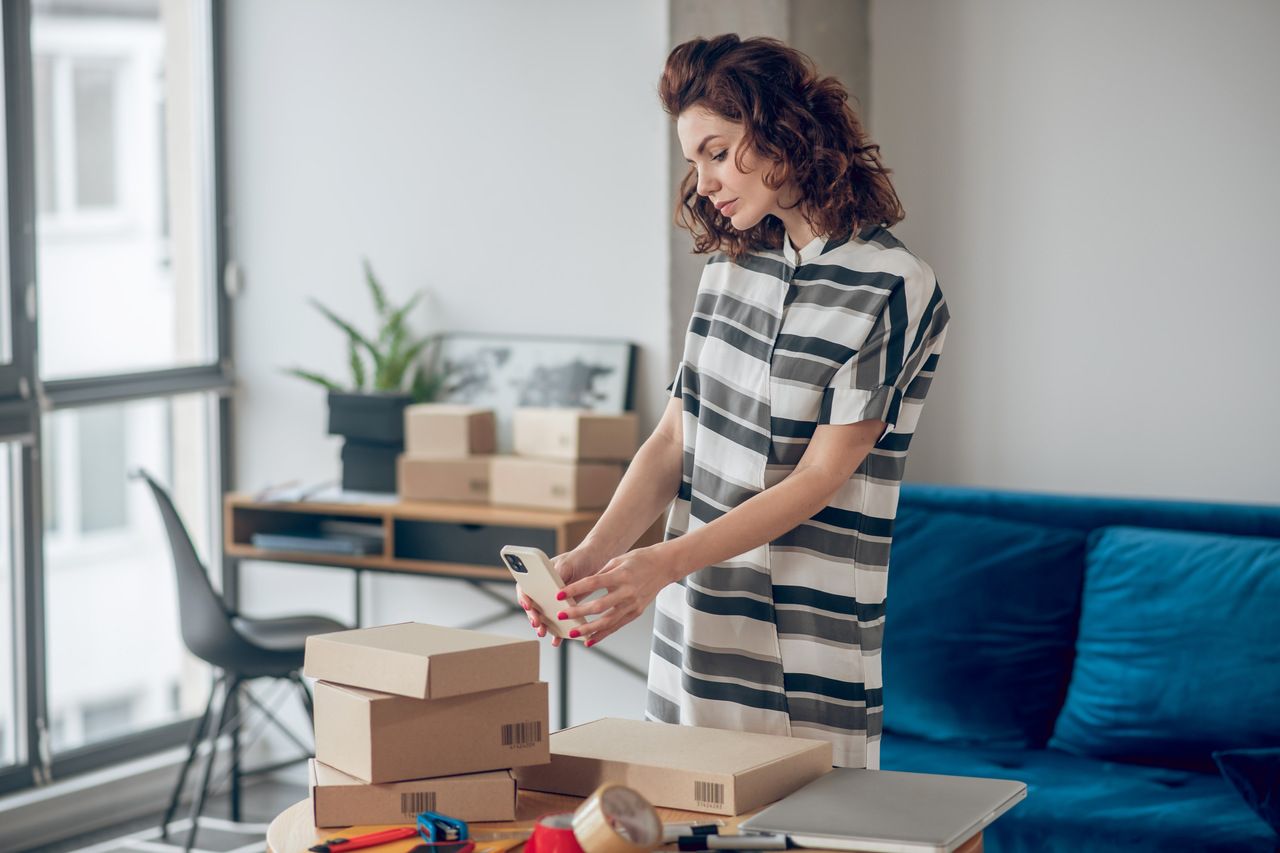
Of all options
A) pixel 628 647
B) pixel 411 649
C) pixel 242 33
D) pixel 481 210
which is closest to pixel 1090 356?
pixel 628 647

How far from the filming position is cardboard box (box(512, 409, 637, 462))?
10.8 feet

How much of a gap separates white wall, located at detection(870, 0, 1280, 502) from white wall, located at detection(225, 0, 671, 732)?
0.68m

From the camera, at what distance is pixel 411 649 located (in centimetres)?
145

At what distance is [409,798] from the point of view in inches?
56.2

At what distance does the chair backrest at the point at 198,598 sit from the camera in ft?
10.7

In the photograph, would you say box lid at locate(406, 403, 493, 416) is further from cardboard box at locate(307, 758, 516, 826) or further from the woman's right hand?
cardboard box at locate(307, 758, 516, 826)

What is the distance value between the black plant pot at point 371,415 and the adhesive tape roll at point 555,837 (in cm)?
238

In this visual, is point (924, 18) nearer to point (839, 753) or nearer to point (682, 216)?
point (682, 216)

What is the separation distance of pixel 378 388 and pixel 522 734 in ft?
7.76

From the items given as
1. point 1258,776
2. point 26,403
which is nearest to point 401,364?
point 26,403

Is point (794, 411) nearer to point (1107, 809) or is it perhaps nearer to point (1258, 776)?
point (1258, 776)

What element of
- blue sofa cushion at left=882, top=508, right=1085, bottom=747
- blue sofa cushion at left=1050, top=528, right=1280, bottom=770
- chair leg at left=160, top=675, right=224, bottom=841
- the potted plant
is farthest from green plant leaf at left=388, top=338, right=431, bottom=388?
blue sofa cushion at left=1050, top=528, right=1280, bottom=770

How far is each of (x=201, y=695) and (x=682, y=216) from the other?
2.84m

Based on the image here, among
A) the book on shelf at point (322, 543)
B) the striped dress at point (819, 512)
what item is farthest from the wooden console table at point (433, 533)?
the striped dress at point (819, 512)
